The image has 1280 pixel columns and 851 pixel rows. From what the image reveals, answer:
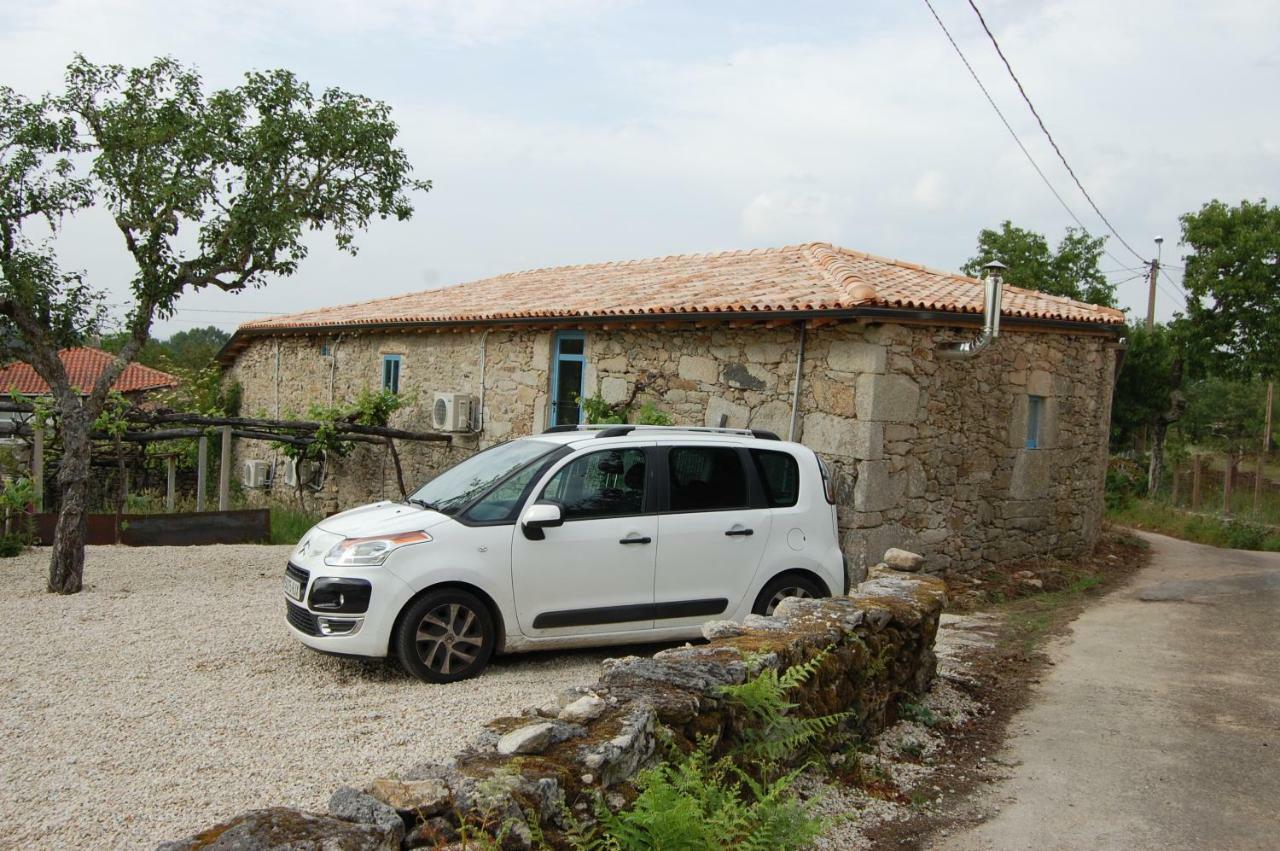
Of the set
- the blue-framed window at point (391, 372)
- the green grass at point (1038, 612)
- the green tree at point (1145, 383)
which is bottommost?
the green grass at point (1038, 612)

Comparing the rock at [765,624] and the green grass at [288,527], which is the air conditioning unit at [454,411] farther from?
the rock at [765,624]

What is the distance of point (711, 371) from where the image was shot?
11.3m

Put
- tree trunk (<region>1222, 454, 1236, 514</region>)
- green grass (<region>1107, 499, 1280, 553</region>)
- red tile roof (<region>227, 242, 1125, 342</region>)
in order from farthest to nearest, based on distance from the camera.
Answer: tree trunk (<region>1222, 454, 1236, 514</region>) < green grass (<region>1107, 499, 1280, 553</region>) < red tile roof (<region>227, 242, 1125, 342</region>)

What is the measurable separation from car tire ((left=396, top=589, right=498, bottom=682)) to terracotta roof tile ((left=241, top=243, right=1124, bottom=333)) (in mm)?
5128

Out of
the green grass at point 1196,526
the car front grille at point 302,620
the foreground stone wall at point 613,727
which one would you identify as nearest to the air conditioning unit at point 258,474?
the car front grille at point 302,620

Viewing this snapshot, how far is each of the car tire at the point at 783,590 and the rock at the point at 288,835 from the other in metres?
4.33

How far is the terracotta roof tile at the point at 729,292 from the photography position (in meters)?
10.5

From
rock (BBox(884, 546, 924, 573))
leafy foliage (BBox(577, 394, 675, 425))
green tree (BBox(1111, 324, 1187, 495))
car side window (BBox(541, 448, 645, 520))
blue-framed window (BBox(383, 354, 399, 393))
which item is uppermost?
green tree (BBox(1111, 324, 1187, 495))

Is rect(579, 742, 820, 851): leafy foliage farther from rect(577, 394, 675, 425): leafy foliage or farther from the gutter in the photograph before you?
rect(577, 394, 675, 425): leafy foliage

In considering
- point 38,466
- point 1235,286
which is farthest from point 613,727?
point 1235,286

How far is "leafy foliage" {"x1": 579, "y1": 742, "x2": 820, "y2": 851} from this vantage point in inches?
129

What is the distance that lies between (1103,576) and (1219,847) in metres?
8.83

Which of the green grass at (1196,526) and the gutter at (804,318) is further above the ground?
the gutter at (804,318)

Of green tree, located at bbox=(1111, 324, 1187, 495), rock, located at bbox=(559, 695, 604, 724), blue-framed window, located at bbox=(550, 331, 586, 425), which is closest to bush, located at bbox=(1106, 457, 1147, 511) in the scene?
green tree, located at bbox=(1111, 324, 1187, 495)
